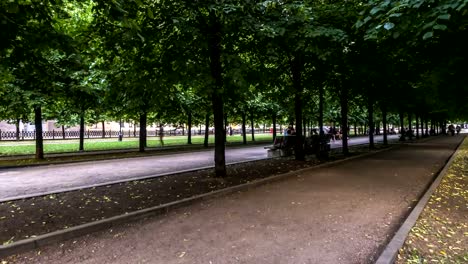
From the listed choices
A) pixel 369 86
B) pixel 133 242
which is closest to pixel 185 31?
pixel 133 242

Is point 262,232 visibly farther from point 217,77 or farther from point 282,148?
point 282,148

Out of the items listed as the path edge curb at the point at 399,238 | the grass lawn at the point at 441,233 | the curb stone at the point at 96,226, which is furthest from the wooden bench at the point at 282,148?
the path edge curb at the point at 399,238

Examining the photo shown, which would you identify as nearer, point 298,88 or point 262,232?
point 262,232

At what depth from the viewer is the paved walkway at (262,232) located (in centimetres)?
474

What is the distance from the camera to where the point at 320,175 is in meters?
11.4

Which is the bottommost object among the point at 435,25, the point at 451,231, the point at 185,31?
the point at 451,231

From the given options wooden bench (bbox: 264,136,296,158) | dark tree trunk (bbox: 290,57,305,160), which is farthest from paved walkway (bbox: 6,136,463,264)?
wooden bench (bbox: 264,136,296,158)

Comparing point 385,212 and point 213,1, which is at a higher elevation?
point 213,1

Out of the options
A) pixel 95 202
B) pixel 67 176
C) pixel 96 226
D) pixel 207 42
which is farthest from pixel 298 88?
pixel 96 226

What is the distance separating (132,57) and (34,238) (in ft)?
18.9

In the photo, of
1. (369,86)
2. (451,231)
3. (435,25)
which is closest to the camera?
(435,25)

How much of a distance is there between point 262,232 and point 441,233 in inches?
105

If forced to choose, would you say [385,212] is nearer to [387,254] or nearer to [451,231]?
[451,231]

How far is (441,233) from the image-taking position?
551 centimetres
